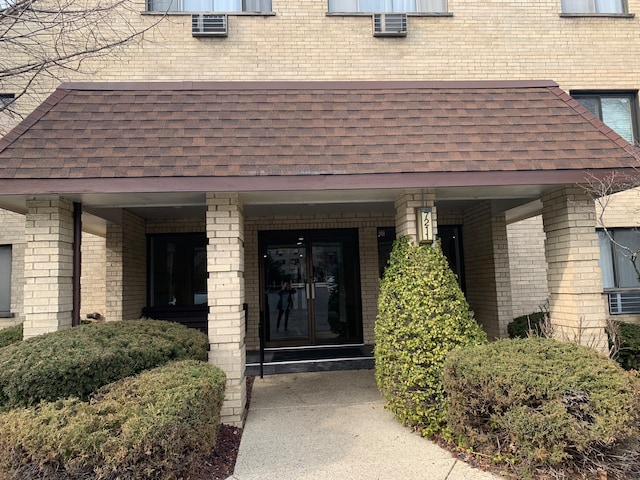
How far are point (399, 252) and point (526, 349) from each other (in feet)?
6.11

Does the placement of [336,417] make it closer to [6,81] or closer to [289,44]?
[289,44]

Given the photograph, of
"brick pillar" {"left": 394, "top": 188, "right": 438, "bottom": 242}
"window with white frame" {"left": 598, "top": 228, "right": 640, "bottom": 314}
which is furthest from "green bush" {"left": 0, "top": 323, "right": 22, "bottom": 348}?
"window with white frame" {"left": 598, "top": 228, "right": 640, "bottom": 314}

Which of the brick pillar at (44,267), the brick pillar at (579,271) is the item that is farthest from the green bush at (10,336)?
the brick pillar at (579,271)

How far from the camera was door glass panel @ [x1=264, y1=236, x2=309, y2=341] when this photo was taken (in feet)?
32.2

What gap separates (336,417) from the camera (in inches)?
214

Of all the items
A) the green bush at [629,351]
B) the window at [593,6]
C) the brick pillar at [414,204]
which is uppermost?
the window at [593,6]

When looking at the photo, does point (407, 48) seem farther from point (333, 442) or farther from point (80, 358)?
point (80, 358)

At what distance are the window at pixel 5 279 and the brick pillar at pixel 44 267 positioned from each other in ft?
14.7

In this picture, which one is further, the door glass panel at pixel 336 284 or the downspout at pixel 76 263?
the door glass panel at pixel 336 284

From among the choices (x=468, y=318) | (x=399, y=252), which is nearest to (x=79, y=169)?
(x=399, y=252)

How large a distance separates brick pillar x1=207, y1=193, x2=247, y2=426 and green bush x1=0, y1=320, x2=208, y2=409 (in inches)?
11.2

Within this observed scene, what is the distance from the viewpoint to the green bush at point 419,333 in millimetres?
4770

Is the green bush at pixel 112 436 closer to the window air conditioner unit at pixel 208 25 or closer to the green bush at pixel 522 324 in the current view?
the green bush at pixel 522 324

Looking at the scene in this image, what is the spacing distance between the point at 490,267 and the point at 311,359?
3998mm
